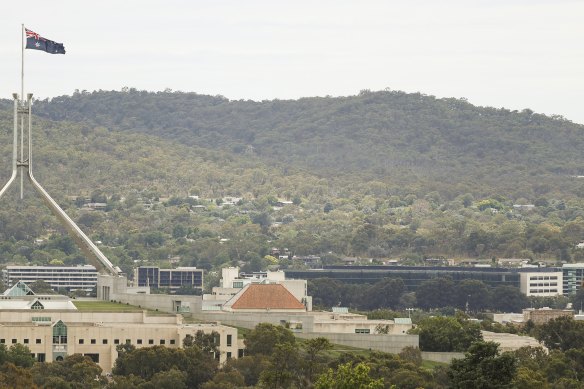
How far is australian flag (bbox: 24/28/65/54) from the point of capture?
122 metres

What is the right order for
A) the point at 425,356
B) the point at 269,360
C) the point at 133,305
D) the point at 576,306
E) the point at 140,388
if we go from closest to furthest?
the point at 140,388
the point at 269,360
the point at 425,356
the point at 133,305
the point at 576,306

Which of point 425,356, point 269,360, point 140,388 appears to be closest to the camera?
point 140,388

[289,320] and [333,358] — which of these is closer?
[333,358]

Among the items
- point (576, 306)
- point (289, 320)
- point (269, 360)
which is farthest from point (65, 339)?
point (576, 306)

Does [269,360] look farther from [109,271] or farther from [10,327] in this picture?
[109,271]

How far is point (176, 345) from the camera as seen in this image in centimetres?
10500

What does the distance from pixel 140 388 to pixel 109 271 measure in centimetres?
2942

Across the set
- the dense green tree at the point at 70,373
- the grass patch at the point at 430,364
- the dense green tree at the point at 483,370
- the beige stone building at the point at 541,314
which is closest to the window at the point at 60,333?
the dense green tree at the point at 70,373

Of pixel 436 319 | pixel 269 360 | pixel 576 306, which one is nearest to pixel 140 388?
pixel 269 360

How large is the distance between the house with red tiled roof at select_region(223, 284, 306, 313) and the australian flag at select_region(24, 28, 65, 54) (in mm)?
15676

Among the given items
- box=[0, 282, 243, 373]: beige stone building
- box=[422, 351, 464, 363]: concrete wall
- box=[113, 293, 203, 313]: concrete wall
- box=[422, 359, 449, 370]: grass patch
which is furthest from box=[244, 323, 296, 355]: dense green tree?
box=[113, 293, 203, 313]: concrete wall

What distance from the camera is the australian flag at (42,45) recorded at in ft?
399

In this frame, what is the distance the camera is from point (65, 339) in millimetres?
103000

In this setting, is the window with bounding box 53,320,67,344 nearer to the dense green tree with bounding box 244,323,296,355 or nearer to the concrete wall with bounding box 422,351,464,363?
the dense green tree with bounding box 244,323,296,355
